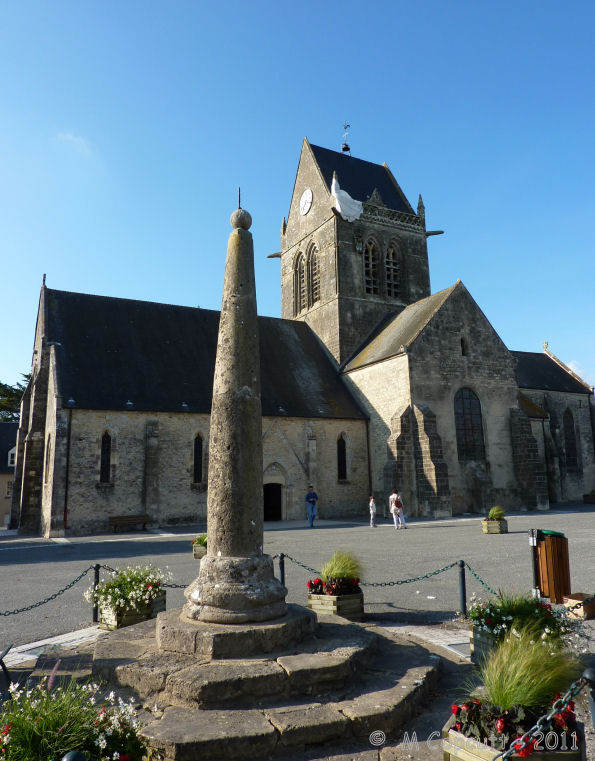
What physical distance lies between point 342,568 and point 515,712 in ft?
13.3

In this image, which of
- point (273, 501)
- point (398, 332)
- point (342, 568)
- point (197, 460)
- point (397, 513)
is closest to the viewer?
point (342, 568)

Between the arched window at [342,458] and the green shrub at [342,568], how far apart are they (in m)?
18.1

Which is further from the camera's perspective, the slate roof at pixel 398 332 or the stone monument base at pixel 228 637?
the slate roof at pixel 398 332

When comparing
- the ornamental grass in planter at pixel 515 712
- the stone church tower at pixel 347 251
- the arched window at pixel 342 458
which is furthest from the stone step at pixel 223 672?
the stone church tower at pixel 347 251

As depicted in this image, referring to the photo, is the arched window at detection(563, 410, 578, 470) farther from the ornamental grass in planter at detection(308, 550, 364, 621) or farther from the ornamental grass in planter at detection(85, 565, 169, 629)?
the ornamental grass in planter at detection(85, 565, 169, 629)

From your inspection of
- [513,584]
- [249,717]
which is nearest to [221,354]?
[249,717]

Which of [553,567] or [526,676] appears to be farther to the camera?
[553,567]

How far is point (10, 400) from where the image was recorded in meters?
43.1

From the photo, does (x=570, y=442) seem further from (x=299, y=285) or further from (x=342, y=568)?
(x=342, y=568)

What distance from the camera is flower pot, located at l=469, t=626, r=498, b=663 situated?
5180 mm

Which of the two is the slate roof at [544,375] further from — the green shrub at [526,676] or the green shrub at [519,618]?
the green shrub at [526,676]

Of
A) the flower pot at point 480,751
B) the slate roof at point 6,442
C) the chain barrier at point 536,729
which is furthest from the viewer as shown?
the slate roof at point 6,442

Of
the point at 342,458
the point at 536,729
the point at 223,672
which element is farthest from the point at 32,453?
the point at 536,729

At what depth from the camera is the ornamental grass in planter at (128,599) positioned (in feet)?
22.2
